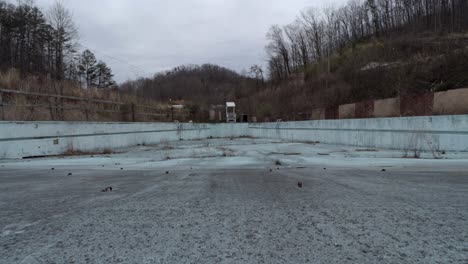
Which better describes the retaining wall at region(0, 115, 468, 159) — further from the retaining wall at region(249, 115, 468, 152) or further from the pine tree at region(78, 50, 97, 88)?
the pine tree at region(78, 50, 97, 88)

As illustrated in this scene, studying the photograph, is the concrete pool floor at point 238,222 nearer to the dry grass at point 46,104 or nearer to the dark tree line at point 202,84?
the dry grass at point 46,104

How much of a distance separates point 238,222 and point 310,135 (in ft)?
56.0

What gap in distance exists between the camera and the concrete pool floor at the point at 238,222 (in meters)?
1.96

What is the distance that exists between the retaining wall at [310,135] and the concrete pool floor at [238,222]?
5.07m

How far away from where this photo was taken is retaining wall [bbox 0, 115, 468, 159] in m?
8.74

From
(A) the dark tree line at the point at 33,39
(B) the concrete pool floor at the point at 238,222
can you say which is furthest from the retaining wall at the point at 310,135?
(A) the dark tree line at the point at 33,39

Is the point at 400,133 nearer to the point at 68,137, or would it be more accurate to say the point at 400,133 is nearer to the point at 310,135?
the point at 310,135

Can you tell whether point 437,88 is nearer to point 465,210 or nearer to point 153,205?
point 465,210

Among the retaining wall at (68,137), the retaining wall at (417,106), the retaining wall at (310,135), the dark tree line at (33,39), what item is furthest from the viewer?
the dark tree line at (33,39)

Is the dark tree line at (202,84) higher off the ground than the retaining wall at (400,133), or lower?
higher

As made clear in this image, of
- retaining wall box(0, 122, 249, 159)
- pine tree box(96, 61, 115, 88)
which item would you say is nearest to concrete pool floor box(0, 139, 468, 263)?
retaining wall box(0, 122, 249, 159)

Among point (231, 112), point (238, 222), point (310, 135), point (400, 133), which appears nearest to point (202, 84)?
point (231, 112)

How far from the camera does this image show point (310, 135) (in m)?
18.9

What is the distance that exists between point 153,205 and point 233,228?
1215 millimetres
